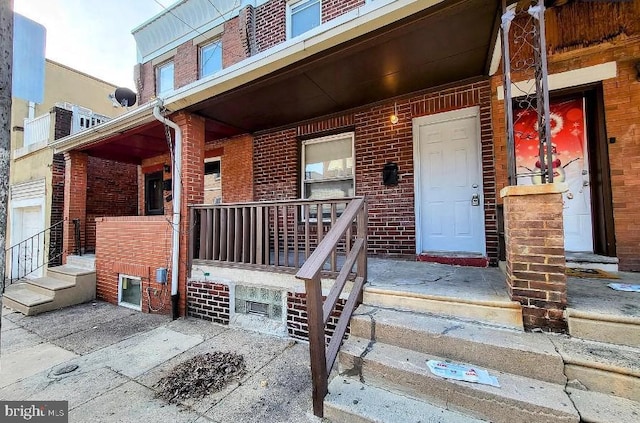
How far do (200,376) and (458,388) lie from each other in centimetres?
207

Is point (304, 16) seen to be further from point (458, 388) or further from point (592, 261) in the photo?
point (458, 388)

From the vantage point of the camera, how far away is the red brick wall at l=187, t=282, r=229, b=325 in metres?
3.71

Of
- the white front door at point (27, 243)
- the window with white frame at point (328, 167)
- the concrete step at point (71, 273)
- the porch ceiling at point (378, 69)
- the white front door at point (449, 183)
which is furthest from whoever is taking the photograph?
the white front door at point (27, 243)

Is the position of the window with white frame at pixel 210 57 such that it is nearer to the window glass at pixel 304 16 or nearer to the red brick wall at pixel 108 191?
the window glass at pixel 304 16

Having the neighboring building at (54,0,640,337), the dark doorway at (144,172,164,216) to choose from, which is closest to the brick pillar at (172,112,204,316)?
the neighboring building at (54,0,640,337)

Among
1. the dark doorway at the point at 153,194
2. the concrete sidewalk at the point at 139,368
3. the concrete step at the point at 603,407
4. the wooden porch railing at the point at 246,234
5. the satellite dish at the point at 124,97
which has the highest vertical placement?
the satellite dish at the point at 124,97

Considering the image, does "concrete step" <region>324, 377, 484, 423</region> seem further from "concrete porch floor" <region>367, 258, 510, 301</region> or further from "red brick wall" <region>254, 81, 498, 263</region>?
"red brick wall" <region>254, 81, 498, 263</region>

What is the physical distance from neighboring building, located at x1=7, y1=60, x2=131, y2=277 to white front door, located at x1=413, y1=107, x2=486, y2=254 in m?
8.12

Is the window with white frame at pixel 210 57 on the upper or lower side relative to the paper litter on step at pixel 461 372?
upper

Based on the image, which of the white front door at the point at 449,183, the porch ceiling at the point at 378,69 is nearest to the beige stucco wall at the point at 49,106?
the porch ceiling at the point at 378,69

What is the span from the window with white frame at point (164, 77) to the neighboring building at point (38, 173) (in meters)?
1.68

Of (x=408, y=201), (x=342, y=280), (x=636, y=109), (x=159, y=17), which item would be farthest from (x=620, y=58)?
(x=159, y=17)

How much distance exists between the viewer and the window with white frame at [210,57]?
670cm

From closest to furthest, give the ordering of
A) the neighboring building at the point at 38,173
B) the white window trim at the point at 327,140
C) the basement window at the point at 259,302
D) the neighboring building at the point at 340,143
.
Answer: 1. the neighboring building at the point at 340,143
2. the basement window at the point at 259,302
3. the white window trim at the point at 327,140
4. the neighboring building at the point at 38,173
